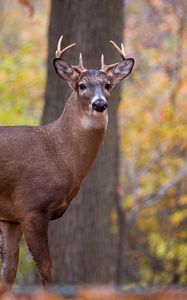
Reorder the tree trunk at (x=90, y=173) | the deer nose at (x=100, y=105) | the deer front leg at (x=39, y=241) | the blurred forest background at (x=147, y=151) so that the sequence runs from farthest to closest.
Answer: the blurred forest background at (x=147, y=151) < the tree trunk at (x=90, y=173) < the deer front leg at (x=39, y=241) < the deer nose at (x=100, y=105)

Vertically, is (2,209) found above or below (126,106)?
above

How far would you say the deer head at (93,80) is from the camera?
7.95 meters

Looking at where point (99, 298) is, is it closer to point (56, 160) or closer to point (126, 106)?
point (56, 160)

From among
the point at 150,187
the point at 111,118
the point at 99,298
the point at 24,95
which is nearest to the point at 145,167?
the point at 150,187

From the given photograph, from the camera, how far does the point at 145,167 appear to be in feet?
57.1

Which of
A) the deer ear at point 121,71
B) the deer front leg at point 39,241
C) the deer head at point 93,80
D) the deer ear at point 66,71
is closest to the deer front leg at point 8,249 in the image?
the deer front leg at point 39,241

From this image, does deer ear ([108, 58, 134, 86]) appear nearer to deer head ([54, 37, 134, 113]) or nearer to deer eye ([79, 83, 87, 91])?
deer head ([54, 37, 134, 113])

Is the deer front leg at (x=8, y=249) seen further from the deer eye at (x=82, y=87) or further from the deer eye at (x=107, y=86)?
the deer eye at (x=107, y=86)

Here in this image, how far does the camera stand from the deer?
26.1 feet

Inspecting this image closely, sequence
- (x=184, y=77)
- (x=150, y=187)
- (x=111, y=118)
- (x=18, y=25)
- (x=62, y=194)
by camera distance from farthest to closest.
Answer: (x=18, y=25) → (x=184, y=77) → (x=150, y=187) → (x=111, y=118) → (x=62, y=194)

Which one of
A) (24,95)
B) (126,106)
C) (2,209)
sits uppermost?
(2,209)

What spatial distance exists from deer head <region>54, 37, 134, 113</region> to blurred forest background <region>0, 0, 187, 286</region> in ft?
Answer: 16.4

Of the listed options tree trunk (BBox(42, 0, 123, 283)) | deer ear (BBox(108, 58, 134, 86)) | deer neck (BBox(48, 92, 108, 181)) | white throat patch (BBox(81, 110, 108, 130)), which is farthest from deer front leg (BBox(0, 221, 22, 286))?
tree trunk (BBox(42, 0, 123, 283))

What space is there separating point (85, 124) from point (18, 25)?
16142 mm
